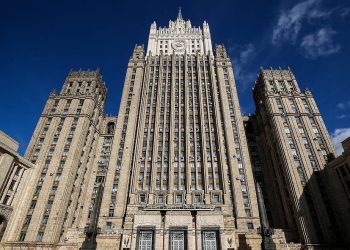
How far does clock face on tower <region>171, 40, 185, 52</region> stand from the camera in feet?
295

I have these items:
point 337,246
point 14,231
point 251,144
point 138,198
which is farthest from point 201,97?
point 14,231

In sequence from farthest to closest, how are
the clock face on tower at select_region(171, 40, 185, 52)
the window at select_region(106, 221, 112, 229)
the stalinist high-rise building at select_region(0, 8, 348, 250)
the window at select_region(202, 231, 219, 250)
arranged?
1. the clock face on tower at select_region(171, 40, 185, 52)
2. the window at select_region(106, 221, 112, 229)
3. the stalinist high-rise building at select_region(0, 8, 348, 250)
4. the window at select_region(202, 231, 219, 250)

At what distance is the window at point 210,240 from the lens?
1655 inches

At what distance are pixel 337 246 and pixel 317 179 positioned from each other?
13517 millimetres

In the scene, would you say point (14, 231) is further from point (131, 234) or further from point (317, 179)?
point (317, 179)

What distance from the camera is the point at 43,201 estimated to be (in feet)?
177

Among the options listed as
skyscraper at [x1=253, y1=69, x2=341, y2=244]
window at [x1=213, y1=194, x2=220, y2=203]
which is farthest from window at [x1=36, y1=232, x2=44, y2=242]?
skyscraper at [x1=253, y1=69, x2=341, y2=244]

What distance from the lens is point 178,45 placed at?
9081cm

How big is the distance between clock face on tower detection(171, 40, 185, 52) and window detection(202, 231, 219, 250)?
63922 millimetres

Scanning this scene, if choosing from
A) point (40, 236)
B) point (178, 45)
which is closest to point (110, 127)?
point (178, 45)

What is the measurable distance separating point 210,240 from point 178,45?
67483mm

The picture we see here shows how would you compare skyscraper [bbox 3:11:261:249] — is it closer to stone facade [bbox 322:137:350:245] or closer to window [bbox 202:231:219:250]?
window [bbox 202:231:219:250]

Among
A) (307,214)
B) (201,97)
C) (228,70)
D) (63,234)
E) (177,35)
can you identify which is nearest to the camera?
(307,214)

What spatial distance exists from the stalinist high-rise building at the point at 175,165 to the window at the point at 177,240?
17 cm
